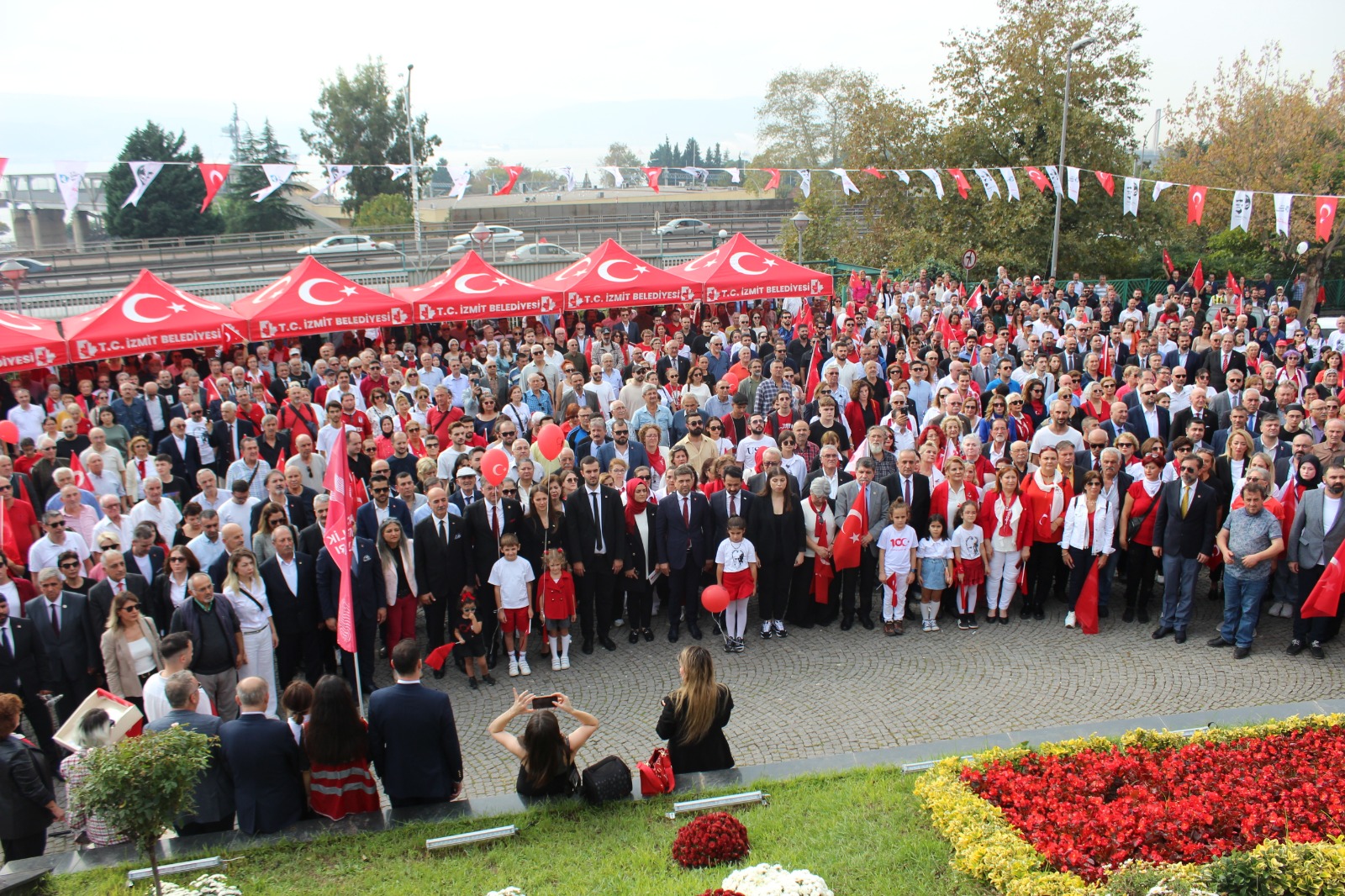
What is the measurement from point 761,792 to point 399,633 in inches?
158

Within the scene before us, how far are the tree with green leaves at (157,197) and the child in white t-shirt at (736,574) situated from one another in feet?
148

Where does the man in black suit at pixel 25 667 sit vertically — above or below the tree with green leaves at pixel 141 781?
below

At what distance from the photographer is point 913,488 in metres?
9.56

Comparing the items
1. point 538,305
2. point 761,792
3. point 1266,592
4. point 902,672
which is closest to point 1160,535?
point 1266,592

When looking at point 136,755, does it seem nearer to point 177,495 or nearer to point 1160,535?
point 177,495

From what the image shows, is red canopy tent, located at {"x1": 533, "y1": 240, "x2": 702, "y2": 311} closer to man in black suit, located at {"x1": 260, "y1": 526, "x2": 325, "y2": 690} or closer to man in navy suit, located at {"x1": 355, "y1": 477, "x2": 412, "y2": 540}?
man in navy suit, located at {"x1": 355, "y1": 477, "x2": 412, "y2": 540}

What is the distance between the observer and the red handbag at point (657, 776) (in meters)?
5.98

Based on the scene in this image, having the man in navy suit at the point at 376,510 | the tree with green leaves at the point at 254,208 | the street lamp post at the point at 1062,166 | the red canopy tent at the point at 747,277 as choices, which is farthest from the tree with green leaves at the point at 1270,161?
the tree with green leaves at the point at 254,208

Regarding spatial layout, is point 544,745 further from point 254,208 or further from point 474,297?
point 254,208

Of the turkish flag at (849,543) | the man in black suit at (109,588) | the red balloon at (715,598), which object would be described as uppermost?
the man in black suit at (109,588)

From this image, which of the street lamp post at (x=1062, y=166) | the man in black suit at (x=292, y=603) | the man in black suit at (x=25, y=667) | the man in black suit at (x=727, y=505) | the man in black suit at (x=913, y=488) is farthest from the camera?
the street lamp post at (x=1062, y=166)

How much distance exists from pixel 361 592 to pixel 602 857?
12.3 feet

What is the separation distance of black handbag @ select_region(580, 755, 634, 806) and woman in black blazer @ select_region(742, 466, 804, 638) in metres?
3.53

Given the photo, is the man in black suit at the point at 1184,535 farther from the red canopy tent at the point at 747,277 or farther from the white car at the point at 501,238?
Result: the white car at the point at 501,238
